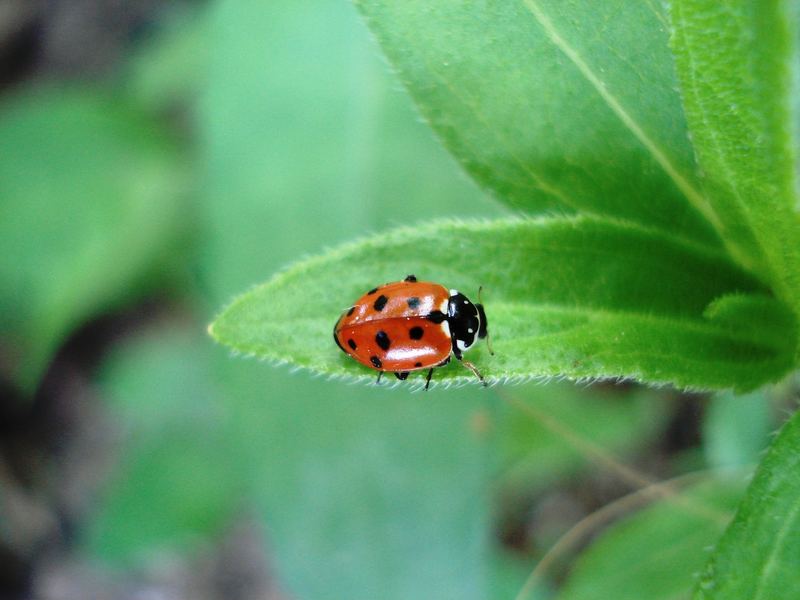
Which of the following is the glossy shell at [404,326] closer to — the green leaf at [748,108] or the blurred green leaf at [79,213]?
the green leaf at [748,108]

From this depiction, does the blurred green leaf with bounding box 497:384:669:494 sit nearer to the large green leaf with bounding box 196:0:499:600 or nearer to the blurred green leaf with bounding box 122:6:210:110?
the large green leaf with bounding box 196:0:499:600

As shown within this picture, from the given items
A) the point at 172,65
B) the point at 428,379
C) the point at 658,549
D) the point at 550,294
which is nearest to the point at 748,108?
the point at 550,294

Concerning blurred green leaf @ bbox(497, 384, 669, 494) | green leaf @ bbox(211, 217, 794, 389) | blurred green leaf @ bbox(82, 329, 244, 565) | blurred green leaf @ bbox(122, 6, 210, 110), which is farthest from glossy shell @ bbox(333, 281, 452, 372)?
blurred green leaf @ bbox(122, 6, 210, 110)

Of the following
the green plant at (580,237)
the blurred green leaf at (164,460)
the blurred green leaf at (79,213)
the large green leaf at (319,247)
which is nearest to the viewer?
the green plant at (580,237)

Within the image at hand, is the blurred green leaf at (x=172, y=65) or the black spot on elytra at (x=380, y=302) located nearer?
the black spot on elytra at (x=380, y=302)

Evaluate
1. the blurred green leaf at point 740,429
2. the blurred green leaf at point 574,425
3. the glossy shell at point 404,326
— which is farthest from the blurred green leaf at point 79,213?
the blurred green leaf at point 740,429

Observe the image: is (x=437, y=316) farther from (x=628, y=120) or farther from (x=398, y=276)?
(x=628, y=120)

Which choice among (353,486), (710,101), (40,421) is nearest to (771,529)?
(710,101)
